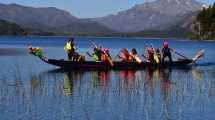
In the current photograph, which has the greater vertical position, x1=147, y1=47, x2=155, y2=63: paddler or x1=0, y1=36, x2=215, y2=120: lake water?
x1=147, y1=47, x2=155, y2=63: paddler

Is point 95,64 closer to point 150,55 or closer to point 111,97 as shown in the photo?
point 150,55

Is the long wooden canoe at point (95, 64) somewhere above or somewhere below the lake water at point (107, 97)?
above

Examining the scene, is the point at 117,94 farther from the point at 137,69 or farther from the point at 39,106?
the point at 137,69

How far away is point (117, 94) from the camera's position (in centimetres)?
3466

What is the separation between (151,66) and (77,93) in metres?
22.1

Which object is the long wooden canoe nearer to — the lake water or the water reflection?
the water reflection

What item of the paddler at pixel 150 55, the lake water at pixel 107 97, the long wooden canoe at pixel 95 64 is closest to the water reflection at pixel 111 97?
the lake water at pixel 107 97

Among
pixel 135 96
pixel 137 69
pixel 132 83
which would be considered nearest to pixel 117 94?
pixel 135 96

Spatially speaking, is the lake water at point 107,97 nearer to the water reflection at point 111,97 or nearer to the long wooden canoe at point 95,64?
the water reflection at point 111,97

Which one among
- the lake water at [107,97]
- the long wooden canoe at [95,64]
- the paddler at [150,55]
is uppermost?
the paddler at [150,55]

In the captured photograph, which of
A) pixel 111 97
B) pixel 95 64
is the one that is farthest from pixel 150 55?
pixel 111 97

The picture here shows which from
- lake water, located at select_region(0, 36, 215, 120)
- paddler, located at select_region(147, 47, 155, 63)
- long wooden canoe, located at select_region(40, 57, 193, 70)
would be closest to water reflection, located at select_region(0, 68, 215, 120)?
lake water, located at select_region(0, 36, 215, 120)

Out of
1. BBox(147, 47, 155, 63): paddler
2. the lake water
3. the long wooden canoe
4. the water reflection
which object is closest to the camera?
the lake water

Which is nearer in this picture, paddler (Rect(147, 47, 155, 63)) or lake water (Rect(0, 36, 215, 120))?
lake water (Rect(0, 36, 215, 120))
